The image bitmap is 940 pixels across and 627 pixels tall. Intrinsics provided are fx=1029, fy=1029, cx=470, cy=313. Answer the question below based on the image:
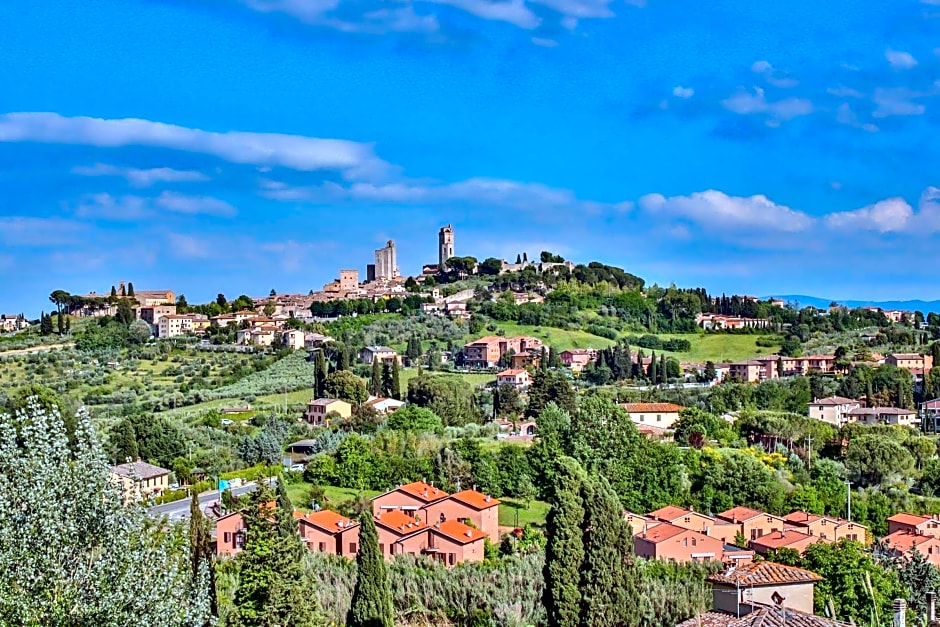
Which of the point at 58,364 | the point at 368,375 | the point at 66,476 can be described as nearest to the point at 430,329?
the point at 368,375

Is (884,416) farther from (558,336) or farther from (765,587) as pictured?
(765,587)

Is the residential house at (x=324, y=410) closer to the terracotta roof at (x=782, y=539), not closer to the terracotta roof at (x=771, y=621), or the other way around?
the terracotta roof at (x=782, y=539)

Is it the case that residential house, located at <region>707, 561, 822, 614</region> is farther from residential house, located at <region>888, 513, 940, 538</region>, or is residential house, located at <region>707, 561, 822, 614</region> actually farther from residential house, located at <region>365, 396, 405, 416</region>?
residential house, located at <region>365, 396, 405, 416</region>

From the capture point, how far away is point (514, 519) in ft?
103

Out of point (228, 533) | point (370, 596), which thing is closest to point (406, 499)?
point (228, 533)

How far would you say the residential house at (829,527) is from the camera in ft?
94.9

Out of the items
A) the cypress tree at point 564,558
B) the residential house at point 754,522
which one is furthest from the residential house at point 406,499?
the cypress tree at point 564,558

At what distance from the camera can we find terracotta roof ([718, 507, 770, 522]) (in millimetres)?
30352

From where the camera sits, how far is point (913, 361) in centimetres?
6250

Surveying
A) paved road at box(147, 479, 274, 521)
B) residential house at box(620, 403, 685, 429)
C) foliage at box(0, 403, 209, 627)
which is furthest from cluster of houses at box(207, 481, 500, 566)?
residential house at box(620, 403, 685, 429)

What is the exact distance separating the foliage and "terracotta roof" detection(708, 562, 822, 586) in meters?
13.1

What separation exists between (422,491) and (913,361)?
42.4 meters

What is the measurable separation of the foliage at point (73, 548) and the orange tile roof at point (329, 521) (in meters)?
18.8

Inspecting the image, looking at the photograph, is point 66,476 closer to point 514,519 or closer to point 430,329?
point 514,519
